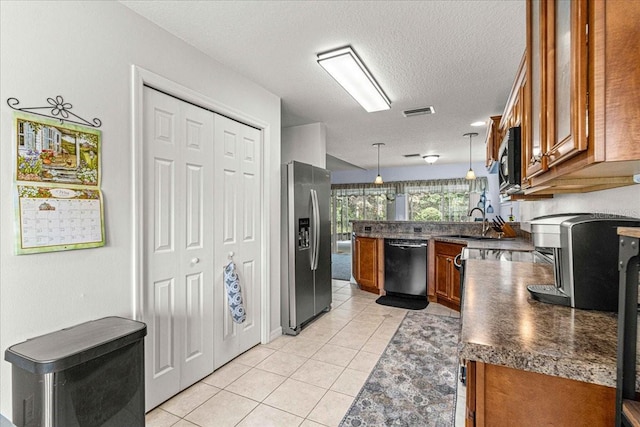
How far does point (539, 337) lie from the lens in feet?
2.97

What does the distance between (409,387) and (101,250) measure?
218 centimetres

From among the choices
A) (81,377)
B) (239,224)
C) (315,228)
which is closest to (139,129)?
(239,224)

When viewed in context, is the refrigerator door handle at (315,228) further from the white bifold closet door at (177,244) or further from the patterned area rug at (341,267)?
the patterned area rug at (341,267)

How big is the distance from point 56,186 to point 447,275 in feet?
13.3

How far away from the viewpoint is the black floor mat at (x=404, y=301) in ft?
13.8

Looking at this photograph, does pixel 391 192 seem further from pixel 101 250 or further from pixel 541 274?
pixel 101 250

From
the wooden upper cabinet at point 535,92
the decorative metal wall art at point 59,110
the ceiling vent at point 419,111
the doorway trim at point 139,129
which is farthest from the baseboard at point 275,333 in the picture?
the ceiling vent at point 419,111

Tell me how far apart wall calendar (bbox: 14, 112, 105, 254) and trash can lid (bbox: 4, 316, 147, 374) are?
398 millimetres

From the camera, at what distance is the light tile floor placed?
6.35 feet

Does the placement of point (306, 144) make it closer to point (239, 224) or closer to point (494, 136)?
point (239, 224)

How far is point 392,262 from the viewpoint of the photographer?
15.3ft

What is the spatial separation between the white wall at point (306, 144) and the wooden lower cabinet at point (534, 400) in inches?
134

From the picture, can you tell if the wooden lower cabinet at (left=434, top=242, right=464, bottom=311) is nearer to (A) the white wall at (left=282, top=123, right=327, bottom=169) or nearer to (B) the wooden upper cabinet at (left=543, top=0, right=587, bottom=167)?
(A) the white wall at (left=282, top=123, right=327, bottom=169)

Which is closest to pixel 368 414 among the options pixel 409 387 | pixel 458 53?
pixel 409 387
